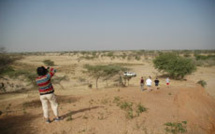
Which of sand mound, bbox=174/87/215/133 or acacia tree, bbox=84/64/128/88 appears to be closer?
sand mound, bbox=174/87/215/133

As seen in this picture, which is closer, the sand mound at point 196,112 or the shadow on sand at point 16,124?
the shadow on sand at point 16,124

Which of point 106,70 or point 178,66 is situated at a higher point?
point 106,70

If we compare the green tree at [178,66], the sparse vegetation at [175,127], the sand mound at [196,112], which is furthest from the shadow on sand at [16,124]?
the green tree at [178,66]

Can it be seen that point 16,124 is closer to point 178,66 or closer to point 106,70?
point 106,70

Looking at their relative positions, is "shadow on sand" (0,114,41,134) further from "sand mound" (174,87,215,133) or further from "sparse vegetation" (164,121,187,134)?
"sand mound" (174,87,215,133)

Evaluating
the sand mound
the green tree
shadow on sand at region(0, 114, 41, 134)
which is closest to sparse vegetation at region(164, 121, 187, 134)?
the sand mound

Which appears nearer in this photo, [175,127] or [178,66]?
[175,127]

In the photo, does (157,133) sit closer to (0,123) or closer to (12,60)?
(0,123)

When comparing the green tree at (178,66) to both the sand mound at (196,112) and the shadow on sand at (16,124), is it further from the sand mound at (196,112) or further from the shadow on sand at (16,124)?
the shadow on sand at (16,124)

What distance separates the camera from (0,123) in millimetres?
6477

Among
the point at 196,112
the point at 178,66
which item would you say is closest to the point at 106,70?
the point at 196,112

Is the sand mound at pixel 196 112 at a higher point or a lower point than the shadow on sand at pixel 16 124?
lower

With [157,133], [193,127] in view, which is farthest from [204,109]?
[157,133]

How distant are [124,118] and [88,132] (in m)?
2.17
